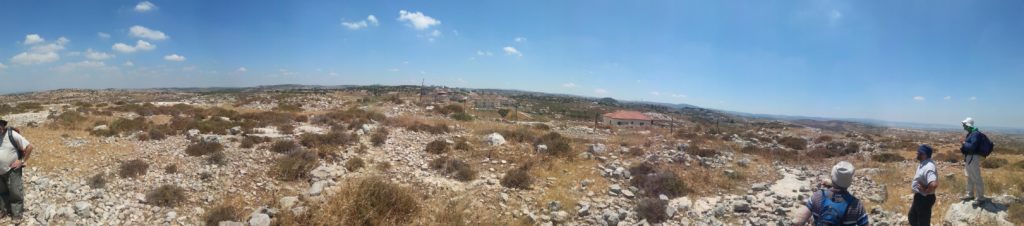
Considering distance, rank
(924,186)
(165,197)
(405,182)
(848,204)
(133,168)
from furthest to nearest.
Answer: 1. (405,182)
2. (133,168)
3. (165,197)
4. (924,186)
5. (848,204)

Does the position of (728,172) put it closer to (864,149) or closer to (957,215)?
(957,215)

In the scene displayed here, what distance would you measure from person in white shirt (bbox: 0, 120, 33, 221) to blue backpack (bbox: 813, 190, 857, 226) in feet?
36.1

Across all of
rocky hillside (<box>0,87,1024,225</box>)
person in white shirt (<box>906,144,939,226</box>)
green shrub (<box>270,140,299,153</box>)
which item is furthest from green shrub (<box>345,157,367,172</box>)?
person in white shirt (<box>906,144,939,226</box>)

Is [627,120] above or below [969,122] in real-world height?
below

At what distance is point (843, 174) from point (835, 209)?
0.36 m

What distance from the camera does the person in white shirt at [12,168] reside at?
6.82 metres

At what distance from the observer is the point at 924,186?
21.7ft

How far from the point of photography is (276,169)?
1132cm

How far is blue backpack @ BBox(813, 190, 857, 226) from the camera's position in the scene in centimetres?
399

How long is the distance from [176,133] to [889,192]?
23490mm

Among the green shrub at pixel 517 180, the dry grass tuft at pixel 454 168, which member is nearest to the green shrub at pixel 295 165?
the dry grass tuft at pixel 454 168

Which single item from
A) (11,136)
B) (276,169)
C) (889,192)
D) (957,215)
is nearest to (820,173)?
(889,192)

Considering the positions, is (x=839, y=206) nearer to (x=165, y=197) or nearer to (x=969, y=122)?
(x=969, y=122)

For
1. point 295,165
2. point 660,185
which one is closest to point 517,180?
point 660,185
